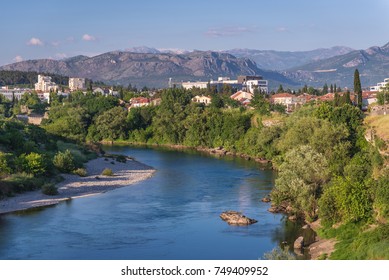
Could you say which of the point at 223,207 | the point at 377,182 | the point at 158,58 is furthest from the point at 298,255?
the point at 158,58

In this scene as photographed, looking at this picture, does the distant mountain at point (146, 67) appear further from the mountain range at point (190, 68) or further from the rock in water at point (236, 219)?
the rock in water at point (236, 219)

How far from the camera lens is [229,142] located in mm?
30438

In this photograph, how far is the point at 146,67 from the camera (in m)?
155

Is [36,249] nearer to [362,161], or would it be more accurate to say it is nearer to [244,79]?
[362,161]

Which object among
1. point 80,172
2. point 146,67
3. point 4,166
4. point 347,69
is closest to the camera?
point 4,166

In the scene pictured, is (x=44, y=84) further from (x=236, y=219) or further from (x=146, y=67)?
(x=146, y=67)

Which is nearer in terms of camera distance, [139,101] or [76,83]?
[139,101]

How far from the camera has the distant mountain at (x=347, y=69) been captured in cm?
13162

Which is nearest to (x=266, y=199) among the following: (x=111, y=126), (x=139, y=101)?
(x=111, y=126)

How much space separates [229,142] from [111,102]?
1172 centimetres

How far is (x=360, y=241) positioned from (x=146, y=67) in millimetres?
145279

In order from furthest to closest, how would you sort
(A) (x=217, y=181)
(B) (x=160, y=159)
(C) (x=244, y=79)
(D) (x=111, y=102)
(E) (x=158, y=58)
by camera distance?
1. (E) (x=158, y=58)
2. (C) (x=244, y=79)
3. (D) (x=111, y=102)
4. (B) (x=160, y=159)
5. (A) (x=217, y=181)

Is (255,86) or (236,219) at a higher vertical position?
(255,86)

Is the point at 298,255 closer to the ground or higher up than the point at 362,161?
closer to the ground
